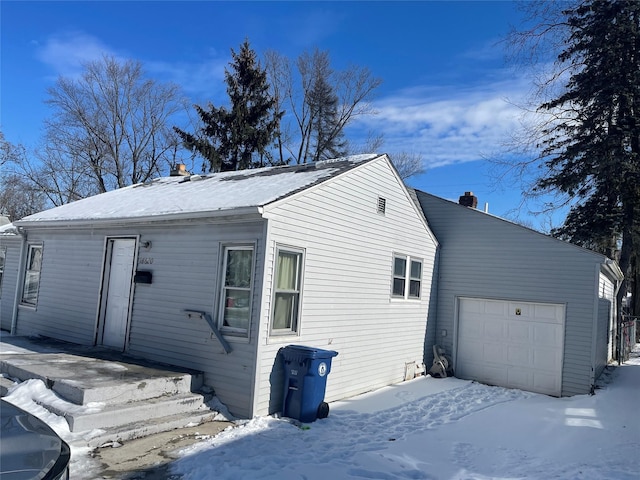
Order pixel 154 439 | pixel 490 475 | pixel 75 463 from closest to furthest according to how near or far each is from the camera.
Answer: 1. pixel 75 463
2. pixel 490 475
3. pixel 154 439

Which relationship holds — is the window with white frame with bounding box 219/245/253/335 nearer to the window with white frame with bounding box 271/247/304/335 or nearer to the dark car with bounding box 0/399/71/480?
the window with white frame with bounding box 271/247/304/335

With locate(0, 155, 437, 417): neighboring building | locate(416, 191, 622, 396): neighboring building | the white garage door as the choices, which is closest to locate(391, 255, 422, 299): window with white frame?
locate(0, 155, 437, 417): neighboring building

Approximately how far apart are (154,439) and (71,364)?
2610 millimetres

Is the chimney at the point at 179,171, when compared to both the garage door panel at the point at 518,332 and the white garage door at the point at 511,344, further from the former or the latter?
the garage door panel at the point at 518,332

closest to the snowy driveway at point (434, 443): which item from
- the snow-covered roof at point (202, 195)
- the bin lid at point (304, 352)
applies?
the bin lid at point (304, 352)

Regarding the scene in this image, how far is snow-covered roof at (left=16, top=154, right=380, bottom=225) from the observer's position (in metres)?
8.00

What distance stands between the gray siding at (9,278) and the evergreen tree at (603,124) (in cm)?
1842

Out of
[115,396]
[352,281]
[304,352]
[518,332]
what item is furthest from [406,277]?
[115,396]

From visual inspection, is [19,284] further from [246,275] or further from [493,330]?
[493,330]

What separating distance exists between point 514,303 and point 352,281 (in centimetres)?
499

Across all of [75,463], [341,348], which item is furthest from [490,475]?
[75,463]

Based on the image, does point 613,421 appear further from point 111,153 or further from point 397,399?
point 111,153

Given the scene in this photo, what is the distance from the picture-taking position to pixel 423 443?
22.0 ft

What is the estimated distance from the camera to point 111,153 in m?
28.1
